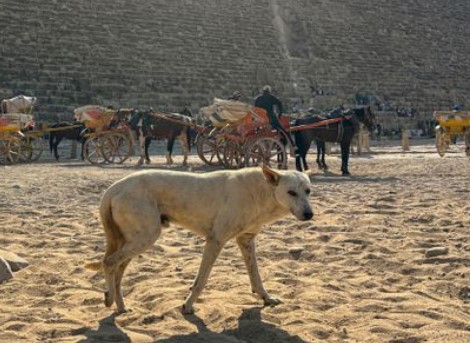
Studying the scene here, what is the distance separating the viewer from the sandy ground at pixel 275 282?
12.6 ft

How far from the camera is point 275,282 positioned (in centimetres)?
488

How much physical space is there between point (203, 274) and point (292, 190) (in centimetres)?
74

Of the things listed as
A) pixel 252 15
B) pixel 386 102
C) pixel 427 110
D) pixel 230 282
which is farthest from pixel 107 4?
pixel 230 282

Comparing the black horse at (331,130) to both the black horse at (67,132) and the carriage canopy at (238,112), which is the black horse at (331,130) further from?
the black horse at (67,132)

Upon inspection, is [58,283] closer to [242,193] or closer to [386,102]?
[242,193]

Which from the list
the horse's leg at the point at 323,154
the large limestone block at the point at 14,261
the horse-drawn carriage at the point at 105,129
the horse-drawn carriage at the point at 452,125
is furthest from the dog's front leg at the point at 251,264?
the horse-drawn carriage at the point at 452,125

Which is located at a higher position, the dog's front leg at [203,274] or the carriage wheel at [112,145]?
the carriage wheel at [112,145]

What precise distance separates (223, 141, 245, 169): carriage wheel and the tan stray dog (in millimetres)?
8583

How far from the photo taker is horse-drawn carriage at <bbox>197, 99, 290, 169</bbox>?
1268 cm

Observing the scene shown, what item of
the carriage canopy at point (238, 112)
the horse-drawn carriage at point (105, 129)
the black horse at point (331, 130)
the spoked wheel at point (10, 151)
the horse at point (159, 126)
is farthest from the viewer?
the spoked wheel at point (10, 151)

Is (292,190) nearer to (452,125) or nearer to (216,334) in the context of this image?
(216,334)

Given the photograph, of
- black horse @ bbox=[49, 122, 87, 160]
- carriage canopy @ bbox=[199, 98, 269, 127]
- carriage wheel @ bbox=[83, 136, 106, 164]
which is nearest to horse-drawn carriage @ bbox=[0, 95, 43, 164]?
black horse @ bbox=[49, 122, 87, 160]

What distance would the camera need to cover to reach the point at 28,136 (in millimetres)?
17969

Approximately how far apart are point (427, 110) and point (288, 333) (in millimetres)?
32824
